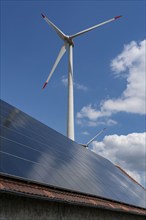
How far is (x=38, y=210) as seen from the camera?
10312mm

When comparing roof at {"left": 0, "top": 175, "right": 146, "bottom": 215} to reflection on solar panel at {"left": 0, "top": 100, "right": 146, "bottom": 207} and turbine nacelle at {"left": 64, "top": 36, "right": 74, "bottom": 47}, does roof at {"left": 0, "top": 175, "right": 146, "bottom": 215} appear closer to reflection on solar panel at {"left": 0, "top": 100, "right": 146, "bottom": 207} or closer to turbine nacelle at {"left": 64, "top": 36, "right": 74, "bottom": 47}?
reflection on solar panel at {"left": 0, "top": 100, "right": 146, "bottom": 207}

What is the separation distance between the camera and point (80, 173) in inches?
661

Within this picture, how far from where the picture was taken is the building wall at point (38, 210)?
30.1 ft

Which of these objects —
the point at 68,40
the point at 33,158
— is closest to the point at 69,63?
the point at 68,40

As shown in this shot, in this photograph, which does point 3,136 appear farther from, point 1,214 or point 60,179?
A: point 1,214

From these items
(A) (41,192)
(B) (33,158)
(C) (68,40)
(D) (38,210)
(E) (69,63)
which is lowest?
(D) (38,210)

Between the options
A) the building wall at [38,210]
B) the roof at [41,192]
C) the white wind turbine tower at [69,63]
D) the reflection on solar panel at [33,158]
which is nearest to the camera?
the roof at [41,192]

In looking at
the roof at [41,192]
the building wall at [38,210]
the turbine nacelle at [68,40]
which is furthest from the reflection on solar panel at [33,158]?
the turbine nacelle at [68,40]

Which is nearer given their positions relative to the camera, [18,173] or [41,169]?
[18,173]

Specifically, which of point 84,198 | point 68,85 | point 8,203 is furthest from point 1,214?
point 68,85

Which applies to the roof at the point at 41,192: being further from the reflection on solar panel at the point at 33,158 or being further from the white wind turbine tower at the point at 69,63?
the white wind turbine tower at the point at 69,63

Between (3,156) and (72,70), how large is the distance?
96.6 ft

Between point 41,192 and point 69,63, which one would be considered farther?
point 69,63

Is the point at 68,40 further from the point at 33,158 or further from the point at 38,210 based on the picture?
the point at 38,210
